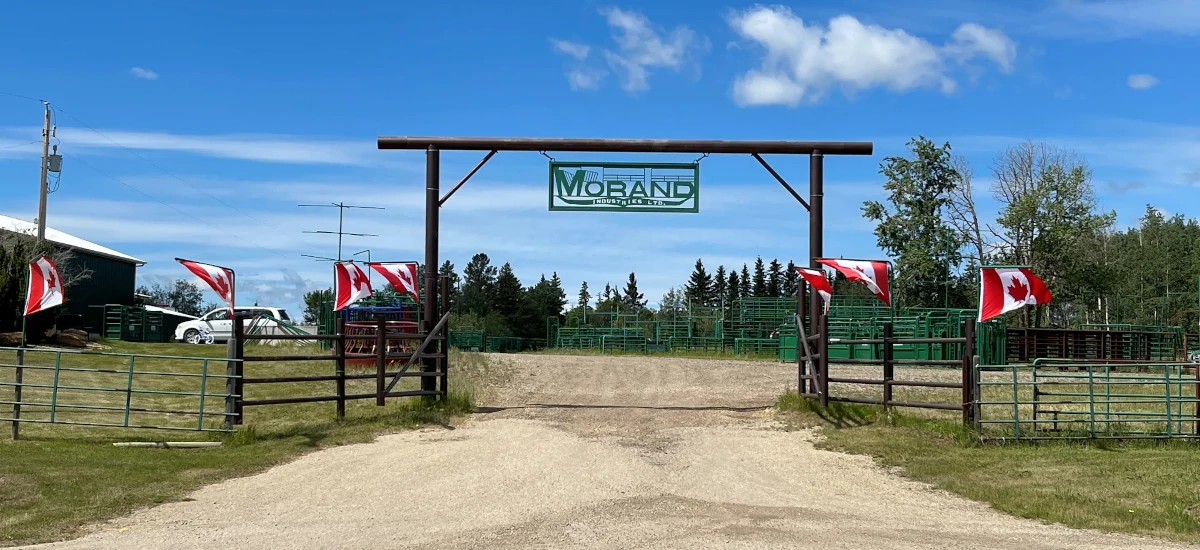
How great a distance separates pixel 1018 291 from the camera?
15414mm

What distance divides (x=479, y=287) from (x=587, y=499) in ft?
410

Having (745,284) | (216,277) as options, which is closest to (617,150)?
(216,277)

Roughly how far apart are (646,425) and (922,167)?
37.9m

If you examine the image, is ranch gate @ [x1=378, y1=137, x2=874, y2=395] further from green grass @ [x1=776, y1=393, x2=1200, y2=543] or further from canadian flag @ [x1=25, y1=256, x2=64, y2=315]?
canadian flag @ [x1=25, y1=256, x2=64, y2=315]

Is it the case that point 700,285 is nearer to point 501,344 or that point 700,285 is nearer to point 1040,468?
point 501,344

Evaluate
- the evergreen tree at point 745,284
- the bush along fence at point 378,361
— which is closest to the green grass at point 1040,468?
the bush along fence at point 378,361

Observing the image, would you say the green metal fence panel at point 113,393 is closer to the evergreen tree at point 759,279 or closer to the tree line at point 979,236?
the tree line at point 979,236

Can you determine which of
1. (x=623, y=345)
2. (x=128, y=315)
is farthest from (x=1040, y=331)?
(x=128, y=315)

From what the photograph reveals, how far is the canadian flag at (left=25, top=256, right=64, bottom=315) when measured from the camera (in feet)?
52.3

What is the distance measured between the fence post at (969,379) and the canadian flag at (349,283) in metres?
9.38

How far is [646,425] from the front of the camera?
1609 cm

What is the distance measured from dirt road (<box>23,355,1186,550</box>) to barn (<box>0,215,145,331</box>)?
35090 mm

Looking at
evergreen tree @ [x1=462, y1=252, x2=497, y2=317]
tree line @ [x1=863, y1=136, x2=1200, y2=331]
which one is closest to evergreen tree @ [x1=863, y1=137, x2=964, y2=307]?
tree line @ [x1=863, y1=136, x2=1200, y2=331]

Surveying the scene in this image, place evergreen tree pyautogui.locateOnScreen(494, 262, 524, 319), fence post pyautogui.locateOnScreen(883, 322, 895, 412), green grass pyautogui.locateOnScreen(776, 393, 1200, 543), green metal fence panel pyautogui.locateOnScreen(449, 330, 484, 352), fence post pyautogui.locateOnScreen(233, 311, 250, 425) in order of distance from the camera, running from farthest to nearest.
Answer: evergreen tree pyautogui.locateOnScreen(494, 262, 524, 319)
green metal fence panel pyautogui.locateOnScreen(449, 330, 484, 352)
fence post pyautogui.locateOnScreen(883, 322, 895, 412)
fence post pyautogui.locateOnScreen(233, 311, 250, 425)
green grass pyautogui.locateOnScreen(776, 393, 1200, 543)
